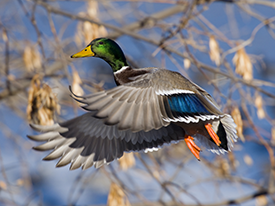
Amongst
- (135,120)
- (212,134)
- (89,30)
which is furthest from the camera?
(89,30)

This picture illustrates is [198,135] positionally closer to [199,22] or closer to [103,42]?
[103,42]

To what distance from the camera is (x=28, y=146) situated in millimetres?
4656

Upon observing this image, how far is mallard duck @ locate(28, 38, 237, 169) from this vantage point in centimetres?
202

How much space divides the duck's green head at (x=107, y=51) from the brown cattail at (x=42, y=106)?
468 mm

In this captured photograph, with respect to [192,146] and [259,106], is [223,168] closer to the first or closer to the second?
[259,106]

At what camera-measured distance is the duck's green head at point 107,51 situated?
2785 mm

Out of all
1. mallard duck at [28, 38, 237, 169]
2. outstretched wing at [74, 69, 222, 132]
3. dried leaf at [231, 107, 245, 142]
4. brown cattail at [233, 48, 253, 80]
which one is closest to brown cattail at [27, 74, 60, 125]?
mallard duck at [28, 38, 237, 169]

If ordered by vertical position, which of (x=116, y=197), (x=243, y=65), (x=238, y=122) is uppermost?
(x=243, y=65)

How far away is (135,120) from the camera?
199cm

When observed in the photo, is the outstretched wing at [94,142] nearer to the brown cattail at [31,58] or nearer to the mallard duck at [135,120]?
the mallard duck at [135,120]

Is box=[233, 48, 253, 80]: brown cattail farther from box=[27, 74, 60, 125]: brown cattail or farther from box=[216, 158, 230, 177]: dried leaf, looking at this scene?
box=[27, 74, 60, 125]: brown cattail

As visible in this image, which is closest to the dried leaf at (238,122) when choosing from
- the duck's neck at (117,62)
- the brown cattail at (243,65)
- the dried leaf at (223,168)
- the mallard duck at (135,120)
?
the mallard duck at (135,120)

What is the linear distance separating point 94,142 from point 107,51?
0.78m

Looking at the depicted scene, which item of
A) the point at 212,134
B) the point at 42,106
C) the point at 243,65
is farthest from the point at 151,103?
the point at 243,65
